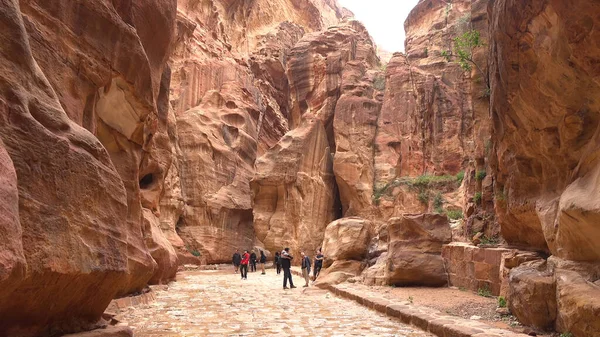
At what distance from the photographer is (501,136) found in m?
11.6

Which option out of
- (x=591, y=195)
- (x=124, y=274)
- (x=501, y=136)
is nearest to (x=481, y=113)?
(x=501, y=136)

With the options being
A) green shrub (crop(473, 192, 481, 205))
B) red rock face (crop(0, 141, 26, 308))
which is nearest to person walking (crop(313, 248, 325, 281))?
green shrub (crop(473, 192, 481, 205))

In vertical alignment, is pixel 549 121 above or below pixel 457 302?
above

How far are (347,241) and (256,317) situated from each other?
9481mm

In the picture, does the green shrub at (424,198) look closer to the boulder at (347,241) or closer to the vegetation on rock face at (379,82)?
the vegetation on rock face at (379,82)

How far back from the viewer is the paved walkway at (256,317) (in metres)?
7.73

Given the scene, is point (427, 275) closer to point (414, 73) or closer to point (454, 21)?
point (414, 73)

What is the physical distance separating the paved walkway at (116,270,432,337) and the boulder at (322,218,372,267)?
15.8ft

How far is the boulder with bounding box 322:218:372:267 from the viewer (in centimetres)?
1844

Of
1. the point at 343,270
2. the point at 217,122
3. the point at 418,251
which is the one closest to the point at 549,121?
the point at 418,251

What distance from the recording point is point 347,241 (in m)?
18.5

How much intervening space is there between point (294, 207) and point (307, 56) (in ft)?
46.1

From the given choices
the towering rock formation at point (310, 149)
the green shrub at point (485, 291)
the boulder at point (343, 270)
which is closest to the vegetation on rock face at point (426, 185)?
the towering rock formation at point (310, 149)

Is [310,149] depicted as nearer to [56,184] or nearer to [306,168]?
[306,168]
